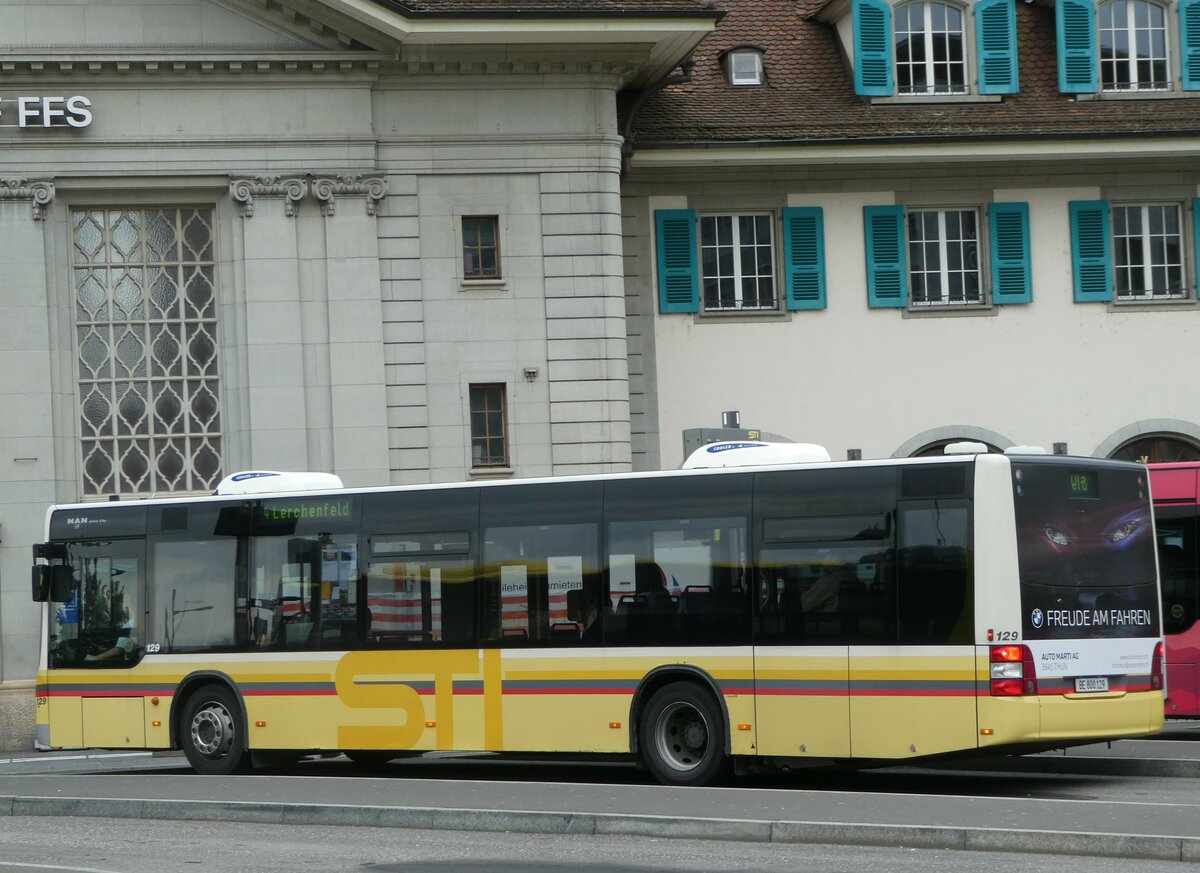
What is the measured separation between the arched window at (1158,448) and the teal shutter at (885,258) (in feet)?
13.3

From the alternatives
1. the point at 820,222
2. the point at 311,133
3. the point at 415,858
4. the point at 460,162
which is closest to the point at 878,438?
the point at 820,222

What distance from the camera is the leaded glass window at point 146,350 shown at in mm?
27078

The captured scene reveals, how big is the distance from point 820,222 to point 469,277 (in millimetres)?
5638

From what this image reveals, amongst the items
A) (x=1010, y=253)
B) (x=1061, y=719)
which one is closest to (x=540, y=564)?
(x=1061, y=719)

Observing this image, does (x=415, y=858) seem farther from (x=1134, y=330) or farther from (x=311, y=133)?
(x=1134, y=330)

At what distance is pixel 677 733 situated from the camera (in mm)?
16125

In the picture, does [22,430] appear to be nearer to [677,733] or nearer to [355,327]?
[355,327]

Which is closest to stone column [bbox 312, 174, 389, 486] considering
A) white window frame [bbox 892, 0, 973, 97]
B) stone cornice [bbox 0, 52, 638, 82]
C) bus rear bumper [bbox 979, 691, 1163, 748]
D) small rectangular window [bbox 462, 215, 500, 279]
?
small rectangular window [bbox 462, 215, 500, 279]

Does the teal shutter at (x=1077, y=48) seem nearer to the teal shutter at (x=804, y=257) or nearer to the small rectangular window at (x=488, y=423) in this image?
the teal shutter at (x=804, y=257)

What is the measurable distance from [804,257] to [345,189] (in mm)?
7066

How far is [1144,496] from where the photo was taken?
1574 cm

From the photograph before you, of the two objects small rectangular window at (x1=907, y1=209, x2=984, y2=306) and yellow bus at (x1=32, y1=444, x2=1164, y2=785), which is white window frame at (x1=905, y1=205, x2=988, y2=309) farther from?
yellow bus at (x1=32, y1=444, x2=1164, y2=785)

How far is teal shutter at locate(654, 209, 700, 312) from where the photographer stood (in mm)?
29625

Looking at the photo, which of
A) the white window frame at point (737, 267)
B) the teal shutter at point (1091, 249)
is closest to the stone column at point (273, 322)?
the white window frame at point (737, 267)
